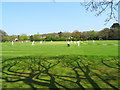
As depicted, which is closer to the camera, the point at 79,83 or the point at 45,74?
the point at 79,83

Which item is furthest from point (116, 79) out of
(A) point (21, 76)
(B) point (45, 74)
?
(A) point (21, 76)

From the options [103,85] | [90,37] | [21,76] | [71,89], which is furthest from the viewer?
[90,37]

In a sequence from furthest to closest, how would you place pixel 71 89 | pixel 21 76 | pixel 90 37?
pixel 90 37 → pixel 21 76 → pixel 71 89

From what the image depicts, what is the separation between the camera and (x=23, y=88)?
4648mm

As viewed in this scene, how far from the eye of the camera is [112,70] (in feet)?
22.0

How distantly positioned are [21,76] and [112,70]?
370 centimetres

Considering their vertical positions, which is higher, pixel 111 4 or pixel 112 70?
pixel 111 4

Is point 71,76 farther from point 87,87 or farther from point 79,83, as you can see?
point 87,87

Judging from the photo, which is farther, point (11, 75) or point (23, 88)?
point (11, 75)

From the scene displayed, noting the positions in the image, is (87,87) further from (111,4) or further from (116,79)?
(111,4)

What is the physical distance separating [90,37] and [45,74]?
57.7 metres

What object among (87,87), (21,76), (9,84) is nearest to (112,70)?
(87,87)

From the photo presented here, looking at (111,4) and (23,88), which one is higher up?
(111,4)

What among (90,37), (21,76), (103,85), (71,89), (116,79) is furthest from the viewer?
(90,37)
